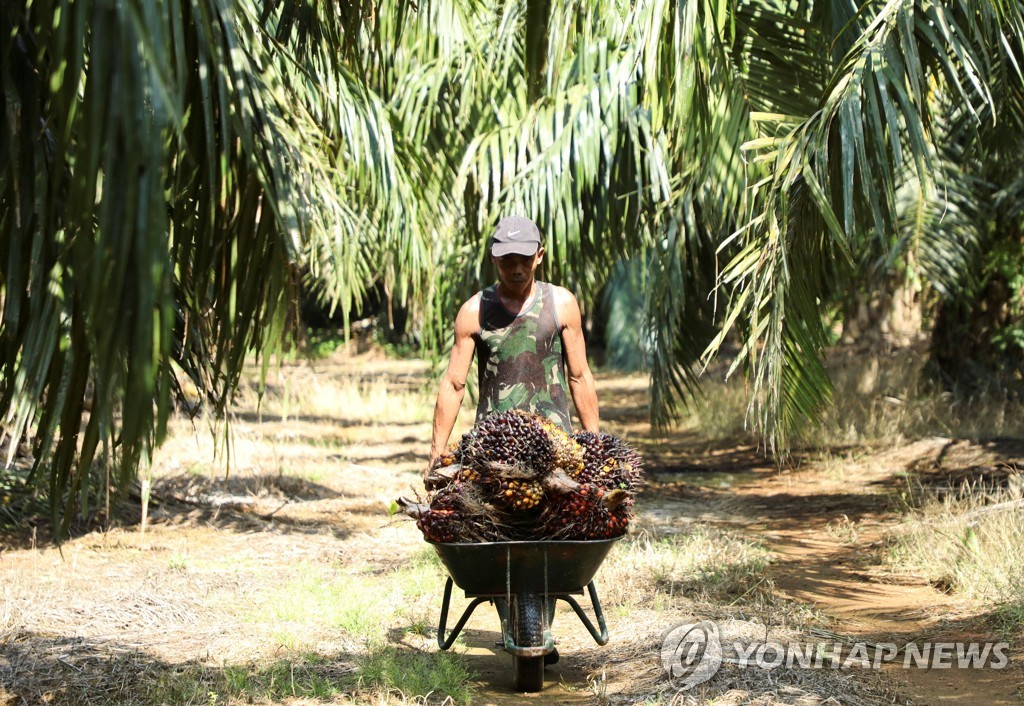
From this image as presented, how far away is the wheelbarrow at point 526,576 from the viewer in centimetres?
428

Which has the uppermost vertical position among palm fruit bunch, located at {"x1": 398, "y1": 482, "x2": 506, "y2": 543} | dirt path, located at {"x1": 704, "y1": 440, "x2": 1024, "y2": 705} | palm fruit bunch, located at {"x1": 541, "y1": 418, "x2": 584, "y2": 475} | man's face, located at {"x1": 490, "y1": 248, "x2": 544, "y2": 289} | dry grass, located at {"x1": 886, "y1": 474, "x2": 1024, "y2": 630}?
man's face, located at {"x1": 490, "y1": 248, "x2": 544, "y2": 289}

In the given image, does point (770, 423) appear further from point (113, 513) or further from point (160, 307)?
point (113, 513)

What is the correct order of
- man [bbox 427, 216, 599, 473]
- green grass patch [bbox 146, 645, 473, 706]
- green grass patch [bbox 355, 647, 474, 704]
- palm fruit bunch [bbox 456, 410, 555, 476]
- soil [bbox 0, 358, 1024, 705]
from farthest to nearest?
1. soil [bbox 0, 358, 1024, 705]
2. man [bbox 427, 216, 599, 473]
3. green grass patch [bbox 355, 647, 474, 704]
4. green grass patch [bbox 146, 645, 473, 706]
5. palm fruit bunch [bbox 456, 410, 555, 476]

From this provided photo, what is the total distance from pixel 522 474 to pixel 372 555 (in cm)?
371

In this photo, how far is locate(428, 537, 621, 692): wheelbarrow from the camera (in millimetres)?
4281

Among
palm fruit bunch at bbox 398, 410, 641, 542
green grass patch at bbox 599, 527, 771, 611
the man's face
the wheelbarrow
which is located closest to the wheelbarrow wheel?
the wheelbarrow

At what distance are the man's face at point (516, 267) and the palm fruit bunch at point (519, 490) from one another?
25.1 inches

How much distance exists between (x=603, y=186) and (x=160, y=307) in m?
7.06

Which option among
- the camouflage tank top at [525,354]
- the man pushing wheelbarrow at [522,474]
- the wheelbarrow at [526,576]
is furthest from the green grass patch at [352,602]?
the camouflage tank top at [525,354]

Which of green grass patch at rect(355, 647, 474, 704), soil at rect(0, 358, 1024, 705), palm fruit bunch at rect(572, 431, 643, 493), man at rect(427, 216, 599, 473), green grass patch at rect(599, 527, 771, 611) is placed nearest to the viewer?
palm fruit bunch at rect(572, 431, 643, 493)

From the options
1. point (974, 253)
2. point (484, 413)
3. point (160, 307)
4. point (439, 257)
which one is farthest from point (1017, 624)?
point (974, 253)

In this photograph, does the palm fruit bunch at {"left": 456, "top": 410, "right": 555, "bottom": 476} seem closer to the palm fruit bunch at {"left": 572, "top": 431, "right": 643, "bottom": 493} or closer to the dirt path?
the palm fruit bunch at {"left": 572, "top": 431, "right": 643, "bottom": 493}

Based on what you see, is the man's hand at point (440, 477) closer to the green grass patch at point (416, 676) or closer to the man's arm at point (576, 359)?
the man's arm at point (576, 359)

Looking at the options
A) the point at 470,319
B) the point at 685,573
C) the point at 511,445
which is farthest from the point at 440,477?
the point at 685,573
